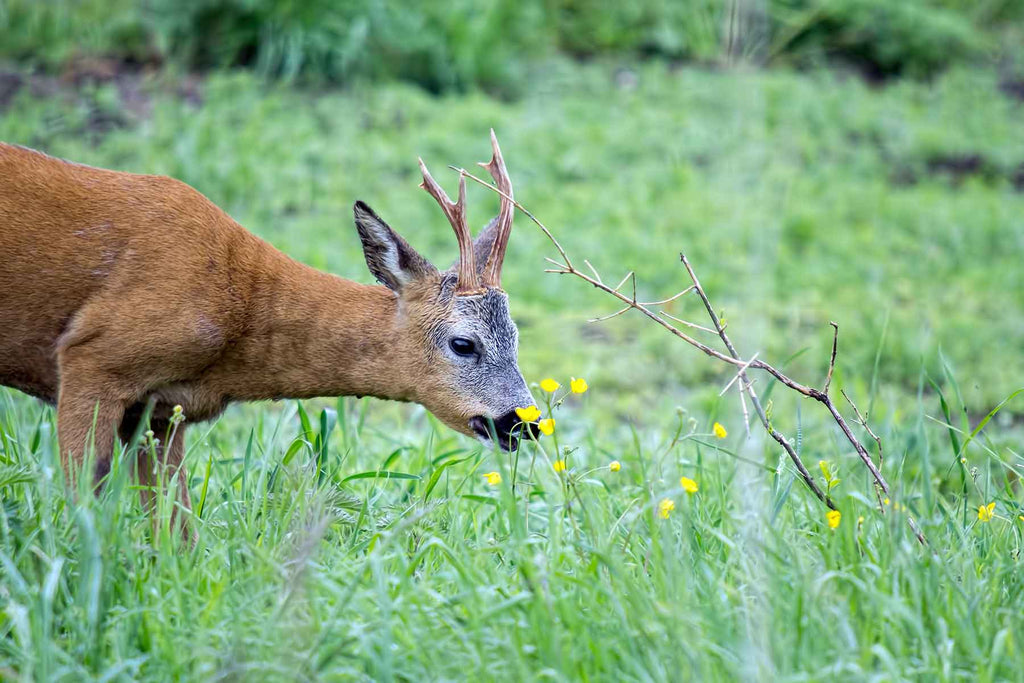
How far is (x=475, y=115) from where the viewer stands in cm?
945

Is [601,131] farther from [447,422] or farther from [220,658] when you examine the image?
[220,658]

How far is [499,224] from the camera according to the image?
165 inches

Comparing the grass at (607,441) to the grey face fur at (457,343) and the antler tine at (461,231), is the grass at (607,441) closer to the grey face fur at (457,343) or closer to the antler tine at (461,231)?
the grey face fur at (457,343)

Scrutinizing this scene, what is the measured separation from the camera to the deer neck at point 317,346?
408cm

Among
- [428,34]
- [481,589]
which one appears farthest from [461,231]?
[428,34]

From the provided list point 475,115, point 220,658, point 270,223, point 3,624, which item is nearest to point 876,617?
point 220,658

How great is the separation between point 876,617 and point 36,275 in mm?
2602

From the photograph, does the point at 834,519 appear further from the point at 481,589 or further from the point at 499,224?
the point at 499,224

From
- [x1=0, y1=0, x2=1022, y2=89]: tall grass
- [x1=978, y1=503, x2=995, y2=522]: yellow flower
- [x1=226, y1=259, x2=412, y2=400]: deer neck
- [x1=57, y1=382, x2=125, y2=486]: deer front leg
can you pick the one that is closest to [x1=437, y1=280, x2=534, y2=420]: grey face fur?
[x1=226, y1=259, x2=412, y2=400]: deer neck

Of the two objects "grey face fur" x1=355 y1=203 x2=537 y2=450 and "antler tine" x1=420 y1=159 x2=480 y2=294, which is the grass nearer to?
"grey face fur" x1=355 y1=203 x2=537 y2=450

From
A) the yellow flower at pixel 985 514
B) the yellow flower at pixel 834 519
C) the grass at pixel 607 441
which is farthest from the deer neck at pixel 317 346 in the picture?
the yellow flower at pixel 985 514

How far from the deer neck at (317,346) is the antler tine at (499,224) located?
34cm

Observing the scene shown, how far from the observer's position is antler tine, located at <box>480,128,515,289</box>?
13.6 feet

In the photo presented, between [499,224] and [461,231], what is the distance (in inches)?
6.9
